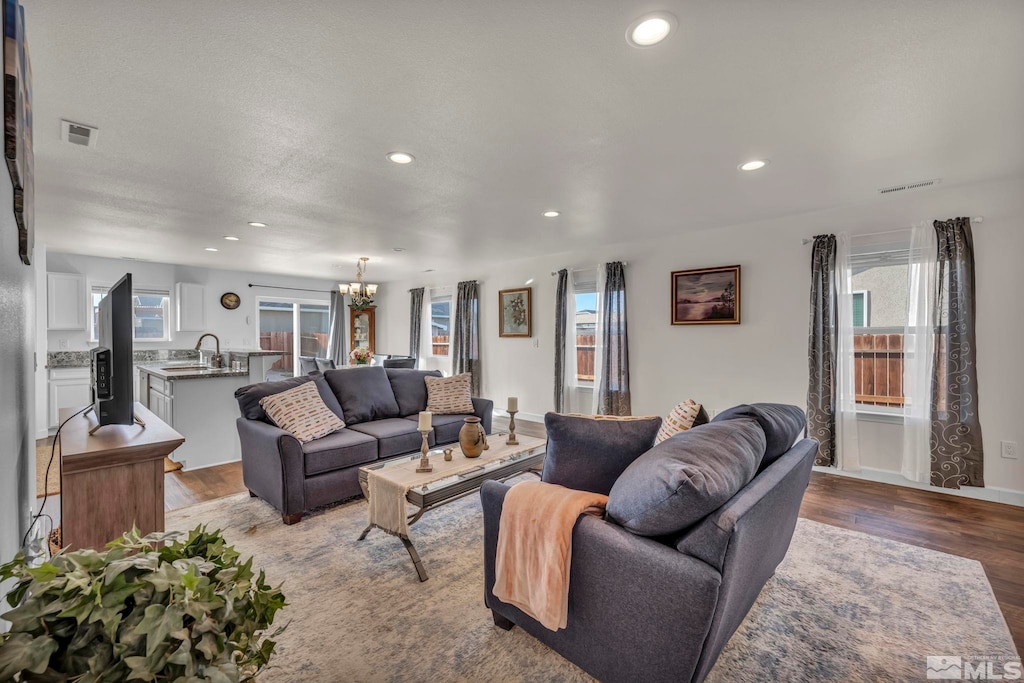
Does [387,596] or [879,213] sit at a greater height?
[879,213]

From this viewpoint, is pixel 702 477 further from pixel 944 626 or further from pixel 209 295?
pixel 209 295

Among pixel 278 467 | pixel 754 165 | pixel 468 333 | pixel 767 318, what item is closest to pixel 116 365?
pixel 278 467

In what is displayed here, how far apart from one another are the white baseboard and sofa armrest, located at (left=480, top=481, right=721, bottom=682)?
138 inches

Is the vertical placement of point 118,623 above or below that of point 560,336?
below

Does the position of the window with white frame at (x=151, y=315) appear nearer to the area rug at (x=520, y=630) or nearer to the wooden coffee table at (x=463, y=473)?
the area rug at (x=520, y=630)

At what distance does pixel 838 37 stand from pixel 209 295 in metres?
8.31

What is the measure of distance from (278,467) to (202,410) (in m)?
1.75

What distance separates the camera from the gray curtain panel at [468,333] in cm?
690

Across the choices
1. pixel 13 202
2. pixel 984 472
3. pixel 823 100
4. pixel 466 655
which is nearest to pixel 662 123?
pixel 823 100

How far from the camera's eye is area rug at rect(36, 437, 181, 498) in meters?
3.41

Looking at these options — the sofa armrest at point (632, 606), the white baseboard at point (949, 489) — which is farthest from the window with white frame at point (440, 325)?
the sofa armrest at point (632, 606)

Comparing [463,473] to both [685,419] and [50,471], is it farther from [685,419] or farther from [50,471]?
[50,471]

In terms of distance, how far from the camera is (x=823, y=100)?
6.73ft

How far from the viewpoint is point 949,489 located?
3.39 m
